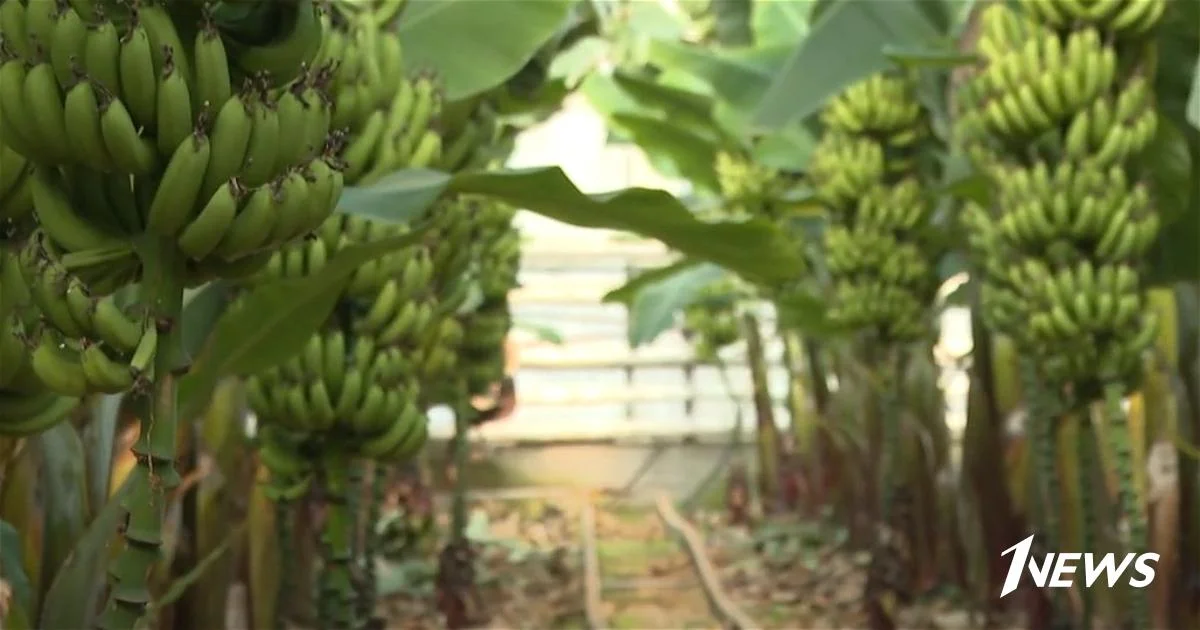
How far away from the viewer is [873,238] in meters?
2.08

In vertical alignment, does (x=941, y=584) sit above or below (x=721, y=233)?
below

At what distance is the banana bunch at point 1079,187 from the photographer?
1474mm

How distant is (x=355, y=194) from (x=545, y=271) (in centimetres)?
394

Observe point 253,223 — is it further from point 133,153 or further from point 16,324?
point 16,324

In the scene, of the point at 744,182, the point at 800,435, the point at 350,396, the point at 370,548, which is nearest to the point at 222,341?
the point at 350,396

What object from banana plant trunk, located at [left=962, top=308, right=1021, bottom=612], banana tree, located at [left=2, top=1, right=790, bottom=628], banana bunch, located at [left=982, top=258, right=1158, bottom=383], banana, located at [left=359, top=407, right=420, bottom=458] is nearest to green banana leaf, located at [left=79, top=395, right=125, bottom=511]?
banana tree, located at [left=2, top=1, right=790, bottom=628]

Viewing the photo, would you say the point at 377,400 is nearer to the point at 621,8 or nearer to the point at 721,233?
the point at 721,233

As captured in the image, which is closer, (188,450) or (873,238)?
(188,450)

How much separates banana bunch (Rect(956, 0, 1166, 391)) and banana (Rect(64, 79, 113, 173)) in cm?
128

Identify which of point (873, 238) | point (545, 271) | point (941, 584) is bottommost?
point (941, 584)

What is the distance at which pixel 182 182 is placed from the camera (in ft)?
2.04

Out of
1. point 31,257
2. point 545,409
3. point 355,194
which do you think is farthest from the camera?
Result: point 545,409

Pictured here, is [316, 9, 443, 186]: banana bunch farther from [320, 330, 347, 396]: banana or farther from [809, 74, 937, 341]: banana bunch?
[809, 74, 937, 341]: banana bunch

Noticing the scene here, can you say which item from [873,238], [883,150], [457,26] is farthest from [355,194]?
[883,150]
